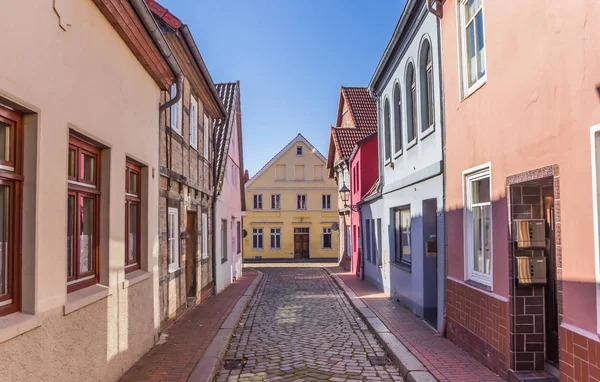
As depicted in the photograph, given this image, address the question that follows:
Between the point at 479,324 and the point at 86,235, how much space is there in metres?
4.92

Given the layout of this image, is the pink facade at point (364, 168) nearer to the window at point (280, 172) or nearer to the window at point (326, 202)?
the window at point (326, 202)

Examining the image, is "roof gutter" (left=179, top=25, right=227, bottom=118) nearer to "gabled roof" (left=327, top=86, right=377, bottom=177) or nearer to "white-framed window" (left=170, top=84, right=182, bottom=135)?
"white-framed window" (left=170, top=84, right=182, bottom=135)

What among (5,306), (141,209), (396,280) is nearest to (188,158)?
(141,209)

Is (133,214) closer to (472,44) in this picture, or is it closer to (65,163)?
(65,163)

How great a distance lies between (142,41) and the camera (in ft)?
22.8

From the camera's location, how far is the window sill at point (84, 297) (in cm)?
476

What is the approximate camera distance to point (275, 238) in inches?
1569

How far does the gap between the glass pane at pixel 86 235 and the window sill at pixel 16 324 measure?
5.18 feet

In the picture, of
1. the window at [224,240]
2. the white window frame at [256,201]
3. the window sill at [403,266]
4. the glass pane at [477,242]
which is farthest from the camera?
the white window frame at [256,201]

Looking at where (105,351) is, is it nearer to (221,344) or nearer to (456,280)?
(221,344)

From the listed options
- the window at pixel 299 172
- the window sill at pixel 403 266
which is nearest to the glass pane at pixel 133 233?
the window sill at pixel 403 266

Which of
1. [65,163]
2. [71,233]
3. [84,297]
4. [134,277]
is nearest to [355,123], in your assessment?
[134,277]

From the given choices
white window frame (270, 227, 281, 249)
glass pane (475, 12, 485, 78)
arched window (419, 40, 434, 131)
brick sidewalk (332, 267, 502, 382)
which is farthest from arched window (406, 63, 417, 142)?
white window frame (270, 227, 281, 249)

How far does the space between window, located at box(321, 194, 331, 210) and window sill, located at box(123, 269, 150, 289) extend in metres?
32.8
